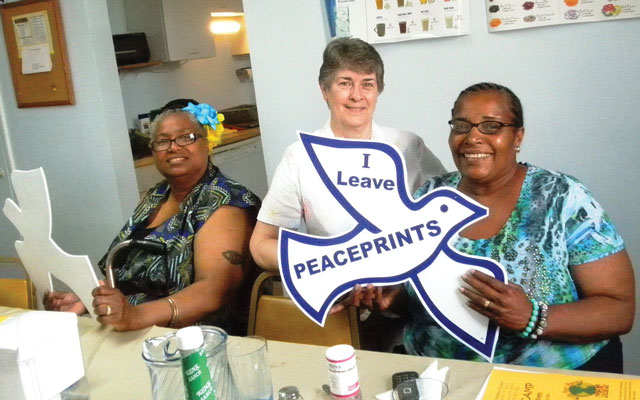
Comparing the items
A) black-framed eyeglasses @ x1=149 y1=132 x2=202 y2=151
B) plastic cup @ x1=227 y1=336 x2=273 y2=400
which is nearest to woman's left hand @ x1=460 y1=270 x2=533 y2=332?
plastic cup @ x1=227 y1=336 x2=273 y2=400

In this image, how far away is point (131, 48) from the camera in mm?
4367

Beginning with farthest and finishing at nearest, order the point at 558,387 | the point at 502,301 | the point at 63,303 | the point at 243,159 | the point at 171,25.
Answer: the point at 171,25
the point at 243,159
the point at 63,303
the point at 502,301
the point at 558,387

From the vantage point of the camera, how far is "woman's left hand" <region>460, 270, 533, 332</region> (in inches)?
58.2

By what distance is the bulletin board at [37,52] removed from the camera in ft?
10.9

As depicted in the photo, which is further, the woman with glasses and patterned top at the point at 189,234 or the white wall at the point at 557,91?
the woman with glasses and patterned top at the point at 189,234

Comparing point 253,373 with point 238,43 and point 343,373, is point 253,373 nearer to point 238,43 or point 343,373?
point 343,373

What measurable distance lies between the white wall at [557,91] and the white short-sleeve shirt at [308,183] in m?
0.06

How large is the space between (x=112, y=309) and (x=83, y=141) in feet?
6.55

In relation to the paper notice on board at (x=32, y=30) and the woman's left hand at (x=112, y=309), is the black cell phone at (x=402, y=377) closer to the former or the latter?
the woman's left hand at (x=112, y=309)

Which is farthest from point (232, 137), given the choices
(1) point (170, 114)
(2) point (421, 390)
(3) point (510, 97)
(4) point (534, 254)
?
(2) point (421, 390)

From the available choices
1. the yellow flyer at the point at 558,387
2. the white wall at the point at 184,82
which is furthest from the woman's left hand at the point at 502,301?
the white wall at the point at 184,82

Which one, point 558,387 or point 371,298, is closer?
point 558,387

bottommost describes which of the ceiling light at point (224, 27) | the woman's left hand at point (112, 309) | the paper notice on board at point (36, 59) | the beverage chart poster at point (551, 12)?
the woman's left hand at point (112, 309)

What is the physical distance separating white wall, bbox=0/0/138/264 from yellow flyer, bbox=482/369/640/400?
8.79ft
